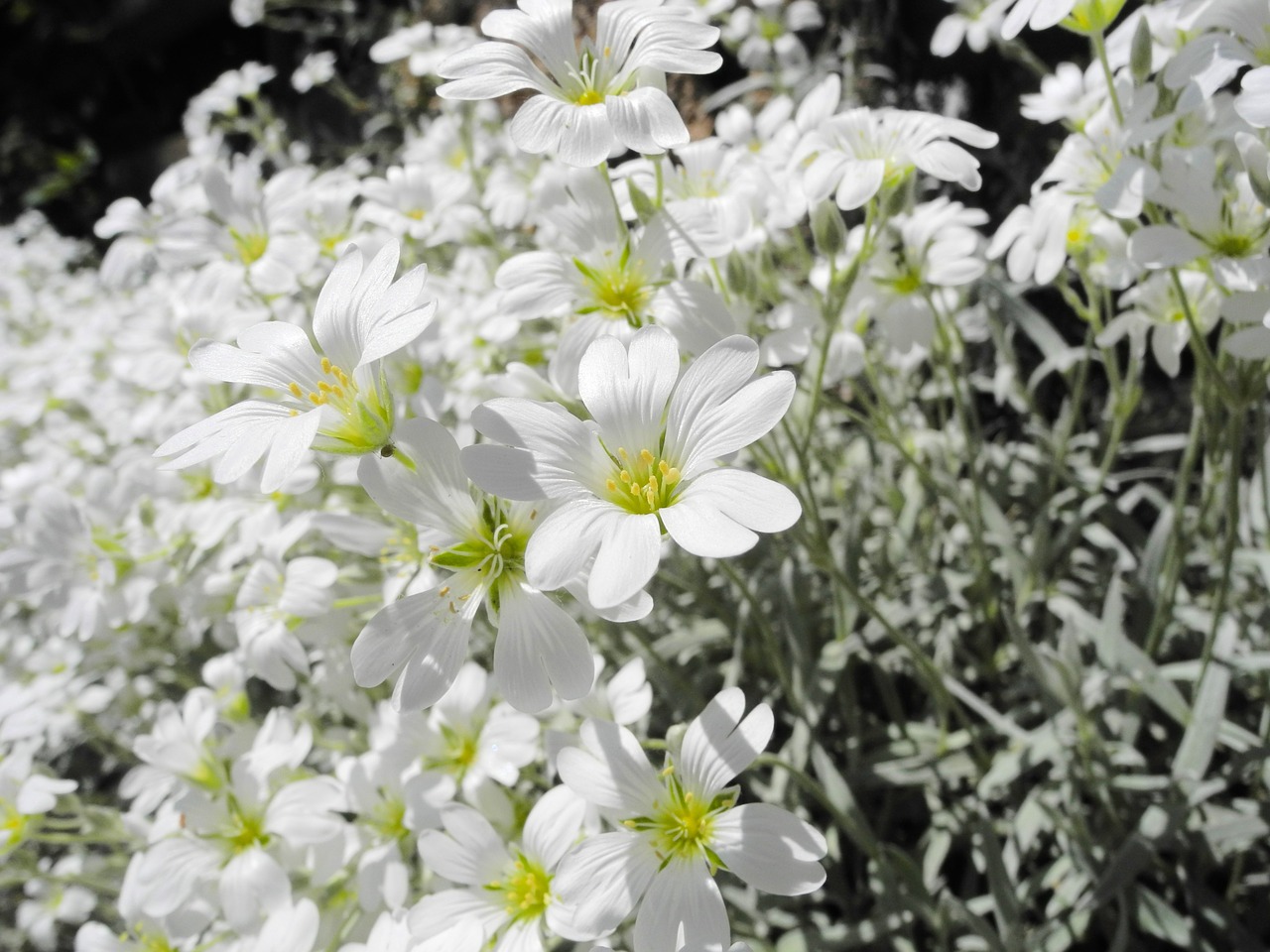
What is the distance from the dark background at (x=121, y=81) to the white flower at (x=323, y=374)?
3.28 meters

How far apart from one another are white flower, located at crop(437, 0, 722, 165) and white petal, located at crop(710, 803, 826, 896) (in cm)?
65

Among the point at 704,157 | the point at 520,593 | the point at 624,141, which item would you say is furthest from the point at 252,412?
the point at 704,157

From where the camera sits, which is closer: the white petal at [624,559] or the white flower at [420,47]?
the white petal at [624,559]

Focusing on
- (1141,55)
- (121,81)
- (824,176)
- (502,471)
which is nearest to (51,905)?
(502,471)

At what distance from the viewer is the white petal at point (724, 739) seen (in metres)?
0.92

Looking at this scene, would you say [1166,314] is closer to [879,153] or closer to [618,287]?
[879,153]

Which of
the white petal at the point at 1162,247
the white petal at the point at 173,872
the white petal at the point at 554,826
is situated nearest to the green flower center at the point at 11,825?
the white petal at the point at 173,872

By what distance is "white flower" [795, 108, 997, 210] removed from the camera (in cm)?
109

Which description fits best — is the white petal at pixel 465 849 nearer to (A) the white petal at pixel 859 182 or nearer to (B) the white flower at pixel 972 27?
(A) the white petal at pixel 859 182

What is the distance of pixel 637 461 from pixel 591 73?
0.48 meters

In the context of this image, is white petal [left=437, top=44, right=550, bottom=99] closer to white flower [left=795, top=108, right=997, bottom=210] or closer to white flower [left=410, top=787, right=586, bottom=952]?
white flower [left=795, top=108, right=997, bottom=210]

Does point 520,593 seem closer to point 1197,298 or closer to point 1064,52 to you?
point 1197,298

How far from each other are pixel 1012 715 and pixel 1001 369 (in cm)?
75

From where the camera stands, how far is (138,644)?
1.99 meters
